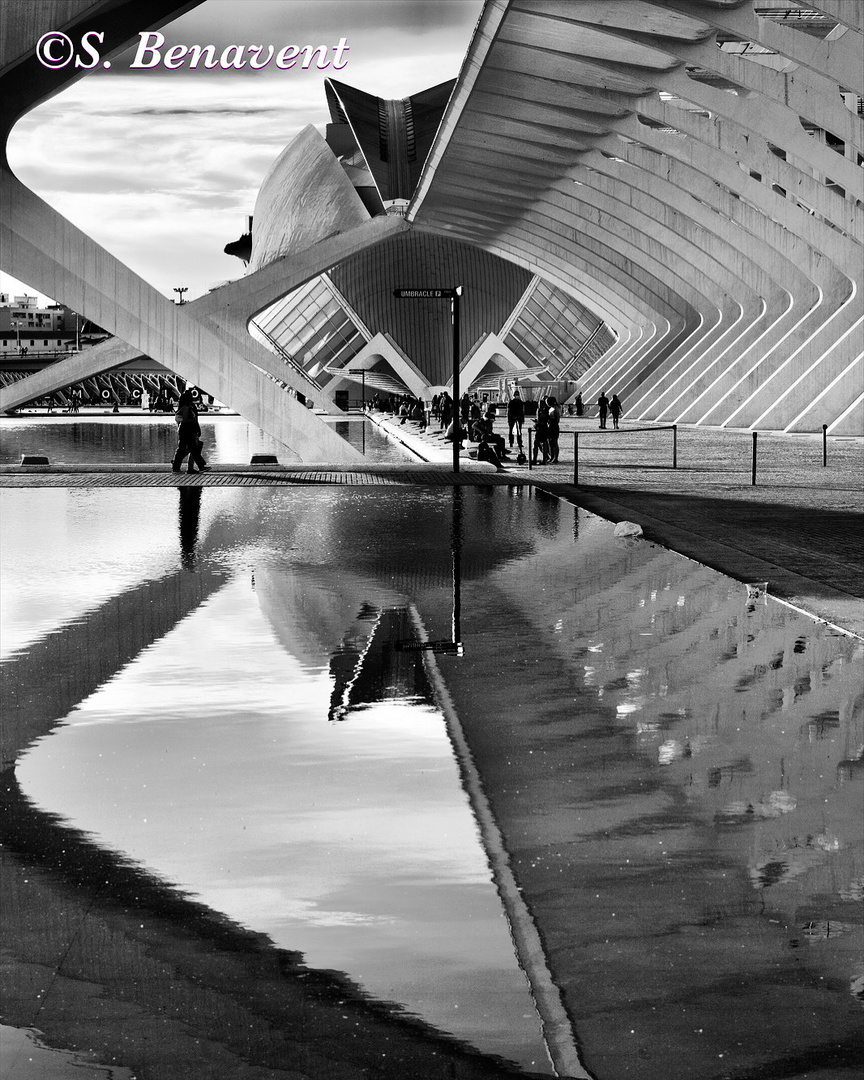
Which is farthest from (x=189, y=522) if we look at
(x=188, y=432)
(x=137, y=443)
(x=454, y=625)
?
(x=137, y=443)

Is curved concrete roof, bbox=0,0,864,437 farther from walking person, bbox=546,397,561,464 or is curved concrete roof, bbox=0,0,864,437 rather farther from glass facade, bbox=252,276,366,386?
glass facade, bbox=252,276,366,386

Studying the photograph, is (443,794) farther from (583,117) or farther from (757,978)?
(583,117)

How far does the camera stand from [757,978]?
12.0 ft

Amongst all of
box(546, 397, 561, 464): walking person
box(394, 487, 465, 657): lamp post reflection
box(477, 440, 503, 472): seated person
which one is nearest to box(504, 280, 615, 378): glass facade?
box(546, 397, 561, 464): walking person

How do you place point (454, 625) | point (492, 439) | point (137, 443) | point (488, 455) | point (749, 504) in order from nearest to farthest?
1. point (454, 625)
2. point (749, 504)
3. point (488, 455)
4. point (492, 439)
5. point (137, 443)

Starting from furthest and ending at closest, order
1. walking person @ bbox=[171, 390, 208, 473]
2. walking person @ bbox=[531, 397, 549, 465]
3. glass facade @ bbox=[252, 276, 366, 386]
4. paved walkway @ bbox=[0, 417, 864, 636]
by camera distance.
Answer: glass facade @ bbox=[252, 276, 366, 386], walking person @ bbox=[531, 397, 549, 465], walking person @ bbox=[171, 390, 208, 473], paved walkway @ bbox=[0, 417, 864, 636]

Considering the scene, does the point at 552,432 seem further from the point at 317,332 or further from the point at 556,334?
the point at 317,332

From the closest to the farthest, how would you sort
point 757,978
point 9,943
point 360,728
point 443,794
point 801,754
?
1. point 757,978
2. point 9,943
3. point 443,794
4. point 801,754
5. point 360,728

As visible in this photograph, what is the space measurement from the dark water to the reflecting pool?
733 inches

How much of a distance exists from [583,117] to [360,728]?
1624 inches

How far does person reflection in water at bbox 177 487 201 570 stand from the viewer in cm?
1246

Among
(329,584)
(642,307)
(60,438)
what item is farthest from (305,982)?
(642,307)

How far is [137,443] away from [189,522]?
22.3 metres

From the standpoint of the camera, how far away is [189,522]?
1565 cm
